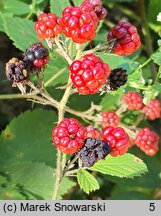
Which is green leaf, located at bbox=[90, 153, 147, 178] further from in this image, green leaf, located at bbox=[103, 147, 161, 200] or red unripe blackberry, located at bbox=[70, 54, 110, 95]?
green leaf, located at bbox=[103, 147, 161, 200]

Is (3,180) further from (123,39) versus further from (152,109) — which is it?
(123,39)

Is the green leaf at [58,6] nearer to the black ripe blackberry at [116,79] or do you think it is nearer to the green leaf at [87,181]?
the black ripe blackberry at [116,79]

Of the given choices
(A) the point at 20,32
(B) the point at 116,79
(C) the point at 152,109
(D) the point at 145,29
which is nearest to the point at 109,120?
(C) the point at 152,109

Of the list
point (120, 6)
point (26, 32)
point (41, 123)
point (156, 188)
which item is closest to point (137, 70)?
point (26, 32)

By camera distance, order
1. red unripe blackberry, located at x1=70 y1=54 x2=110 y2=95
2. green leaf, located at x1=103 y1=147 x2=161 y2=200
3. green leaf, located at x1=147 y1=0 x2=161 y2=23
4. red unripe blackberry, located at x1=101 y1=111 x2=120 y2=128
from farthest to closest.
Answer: green leaf, located at x1=147 y1=0 x2=161 y2=23
green leaf, located at x1=103 y1=147 x2=161 y2=200
red unripe blackberry, located at x1=101 y1=111 x2=120 y2=128
red unripe blackberry, located at x1=70 y1=54 x2=110 y2=95

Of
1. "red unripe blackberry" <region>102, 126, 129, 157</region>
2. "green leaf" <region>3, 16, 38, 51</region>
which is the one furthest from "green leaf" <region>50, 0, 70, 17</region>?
"red unripe blackberry" <region>102, 126, 129, 157</region>

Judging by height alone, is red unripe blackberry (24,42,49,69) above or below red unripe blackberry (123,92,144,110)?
above

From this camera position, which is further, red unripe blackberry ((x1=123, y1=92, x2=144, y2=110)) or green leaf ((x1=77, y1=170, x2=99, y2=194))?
red unripe blackberry ((x1=123, y1=92, x2=144, y2=110))

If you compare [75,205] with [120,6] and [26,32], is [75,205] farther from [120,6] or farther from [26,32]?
[120,6]
